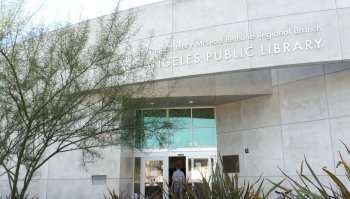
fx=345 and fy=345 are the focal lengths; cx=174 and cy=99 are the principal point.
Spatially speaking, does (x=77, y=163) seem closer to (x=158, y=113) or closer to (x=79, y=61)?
(x=158, y=113)

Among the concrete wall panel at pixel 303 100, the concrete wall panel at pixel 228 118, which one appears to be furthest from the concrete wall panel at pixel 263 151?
the concrete wall panel at pixel 303 100

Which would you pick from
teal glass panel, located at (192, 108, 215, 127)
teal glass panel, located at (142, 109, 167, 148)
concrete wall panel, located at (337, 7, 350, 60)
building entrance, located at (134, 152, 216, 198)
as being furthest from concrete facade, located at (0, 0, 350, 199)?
teal glass panel, located at (142, 109, 167, 148)

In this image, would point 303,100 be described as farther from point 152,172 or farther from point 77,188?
point 77,188

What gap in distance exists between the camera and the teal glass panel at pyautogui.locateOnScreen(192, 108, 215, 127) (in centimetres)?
1494

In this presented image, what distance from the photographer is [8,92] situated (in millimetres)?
5922

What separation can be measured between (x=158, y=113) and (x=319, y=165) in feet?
20.9

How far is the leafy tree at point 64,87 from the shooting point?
5.98 m

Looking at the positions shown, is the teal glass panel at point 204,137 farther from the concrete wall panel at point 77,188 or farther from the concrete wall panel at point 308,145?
the concrete wall panel at point 77,188

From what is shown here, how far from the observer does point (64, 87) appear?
20.1ft

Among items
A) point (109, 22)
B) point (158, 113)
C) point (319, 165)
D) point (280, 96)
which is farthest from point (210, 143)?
point (109, 22)

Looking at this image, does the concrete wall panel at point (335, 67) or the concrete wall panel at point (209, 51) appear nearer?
the concrete wall panel at point (335, 67)

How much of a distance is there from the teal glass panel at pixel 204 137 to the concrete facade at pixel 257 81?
1.57ft

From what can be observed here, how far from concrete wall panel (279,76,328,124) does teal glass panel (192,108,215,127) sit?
11.1 feet

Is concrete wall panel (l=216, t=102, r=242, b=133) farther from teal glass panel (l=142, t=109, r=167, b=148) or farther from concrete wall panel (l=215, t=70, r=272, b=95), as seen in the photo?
teal glass panel (l=142, t=109, r=167, b=148)
